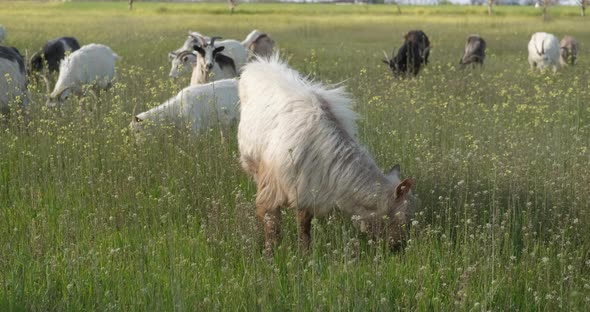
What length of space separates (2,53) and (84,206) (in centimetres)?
580

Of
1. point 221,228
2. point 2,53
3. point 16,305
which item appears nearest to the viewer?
point 16,305

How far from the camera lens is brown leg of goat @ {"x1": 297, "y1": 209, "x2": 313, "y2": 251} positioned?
5.98m

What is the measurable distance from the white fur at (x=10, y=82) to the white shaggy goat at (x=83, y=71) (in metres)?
0.49

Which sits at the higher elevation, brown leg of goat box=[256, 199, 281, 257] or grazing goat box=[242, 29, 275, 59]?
grazing goat box=[242, 29, 275, 59]

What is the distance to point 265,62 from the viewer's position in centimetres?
731

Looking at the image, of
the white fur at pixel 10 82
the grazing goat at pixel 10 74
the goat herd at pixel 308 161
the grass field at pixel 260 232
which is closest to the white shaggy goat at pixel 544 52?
the grass field at pixel 260 232

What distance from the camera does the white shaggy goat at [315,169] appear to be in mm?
5766

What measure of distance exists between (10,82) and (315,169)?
5.99m

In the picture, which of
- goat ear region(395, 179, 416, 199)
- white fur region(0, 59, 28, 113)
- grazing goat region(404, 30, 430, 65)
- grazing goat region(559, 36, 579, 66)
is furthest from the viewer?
grazing goat region(559, 36, 579, 66)

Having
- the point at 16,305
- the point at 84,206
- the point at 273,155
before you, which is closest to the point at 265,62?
the point at 273,155

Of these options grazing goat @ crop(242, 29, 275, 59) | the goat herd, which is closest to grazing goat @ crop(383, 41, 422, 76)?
grazing goat @ crop(242, 29, 275, 59)

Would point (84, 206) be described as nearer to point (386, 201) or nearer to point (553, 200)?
point (386, 201)

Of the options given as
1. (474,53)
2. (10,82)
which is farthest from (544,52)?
(10,82)

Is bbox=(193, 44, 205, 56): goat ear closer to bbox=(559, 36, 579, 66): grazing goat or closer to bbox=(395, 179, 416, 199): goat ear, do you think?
bbox=(395, 179, 416, 199): goat ear
